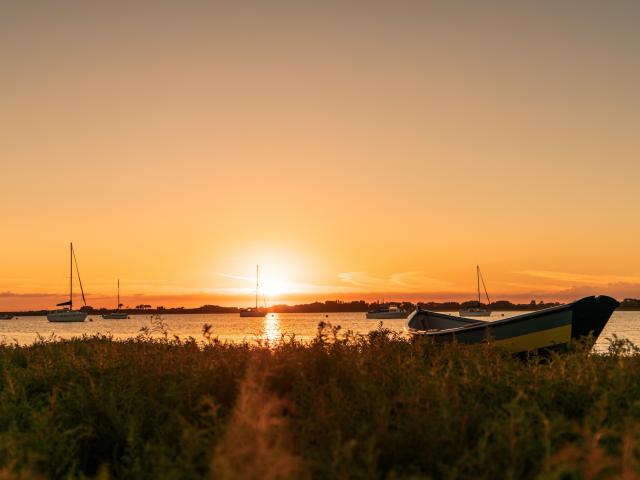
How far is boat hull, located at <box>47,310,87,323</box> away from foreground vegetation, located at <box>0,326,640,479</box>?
123958mm

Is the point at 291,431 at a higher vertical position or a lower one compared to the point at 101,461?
higher

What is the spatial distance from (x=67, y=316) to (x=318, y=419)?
442ft

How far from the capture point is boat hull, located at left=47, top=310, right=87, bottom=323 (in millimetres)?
125100

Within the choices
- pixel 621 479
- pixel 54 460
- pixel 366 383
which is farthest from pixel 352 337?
pixel 621 479

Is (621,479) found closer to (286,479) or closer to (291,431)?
(286,479)

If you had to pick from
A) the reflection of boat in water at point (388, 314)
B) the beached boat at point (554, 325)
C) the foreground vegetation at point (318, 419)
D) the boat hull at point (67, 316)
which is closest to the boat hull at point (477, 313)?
the reflection of boat in water at point (388, 314)

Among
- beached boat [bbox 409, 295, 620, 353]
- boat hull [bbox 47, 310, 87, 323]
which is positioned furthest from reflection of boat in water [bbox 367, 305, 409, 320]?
beached boat [bbox 409, 295, 620, 353]

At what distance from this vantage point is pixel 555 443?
593 centimetres

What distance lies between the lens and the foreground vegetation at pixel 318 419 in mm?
4754

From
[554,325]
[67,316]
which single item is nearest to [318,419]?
[554,325]

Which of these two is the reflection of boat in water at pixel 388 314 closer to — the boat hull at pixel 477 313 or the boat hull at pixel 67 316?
the boat hull at pixel 477 313

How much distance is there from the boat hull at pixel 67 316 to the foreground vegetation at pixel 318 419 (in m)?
124

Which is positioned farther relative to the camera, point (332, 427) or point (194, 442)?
point (332, 427)

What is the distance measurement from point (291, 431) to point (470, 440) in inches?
71.3
